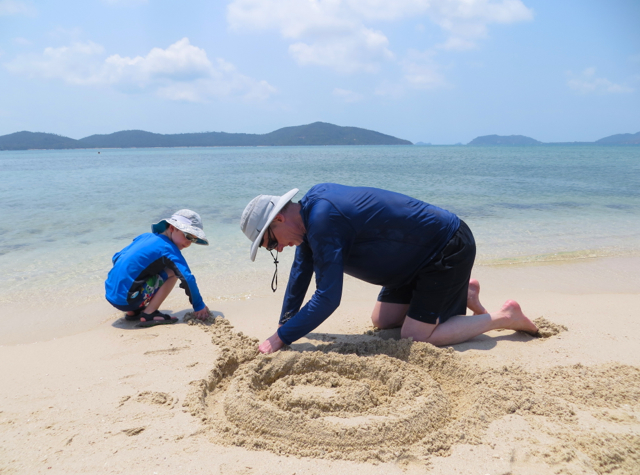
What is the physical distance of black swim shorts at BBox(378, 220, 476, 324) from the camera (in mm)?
2963

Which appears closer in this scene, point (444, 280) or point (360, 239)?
point (360, 239)

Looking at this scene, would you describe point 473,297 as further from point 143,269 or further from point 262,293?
point 143,269

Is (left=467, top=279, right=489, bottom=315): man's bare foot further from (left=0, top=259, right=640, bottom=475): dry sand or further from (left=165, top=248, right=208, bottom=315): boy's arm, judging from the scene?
(left=165, top=248, right=208, bottom=315): boy's arm

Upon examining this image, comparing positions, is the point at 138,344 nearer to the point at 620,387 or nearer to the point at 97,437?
the point at 97,437

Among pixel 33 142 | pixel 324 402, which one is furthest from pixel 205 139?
pixel 324 402

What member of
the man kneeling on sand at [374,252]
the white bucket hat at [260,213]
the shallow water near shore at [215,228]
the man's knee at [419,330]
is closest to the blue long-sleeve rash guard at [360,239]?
the man kneeling on sand at [374,252]

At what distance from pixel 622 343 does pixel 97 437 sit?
3.46 m

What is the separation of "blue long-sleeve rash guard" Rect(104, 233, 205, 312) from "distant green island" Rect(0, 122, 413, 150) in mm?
110830

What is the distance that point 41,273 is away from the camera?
575 centimetres

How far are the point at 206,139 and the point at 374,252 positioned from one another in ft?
419

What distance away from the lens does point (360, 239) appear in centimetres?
280

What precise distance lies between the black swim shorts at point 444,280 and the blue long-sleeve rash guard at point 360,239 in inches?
2.2

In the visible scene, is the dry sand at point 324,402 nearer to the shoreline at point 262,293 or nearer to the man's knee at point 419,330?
the man's knee at point 419,330

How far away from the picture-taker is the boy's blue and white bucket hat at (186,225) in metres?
3.83
